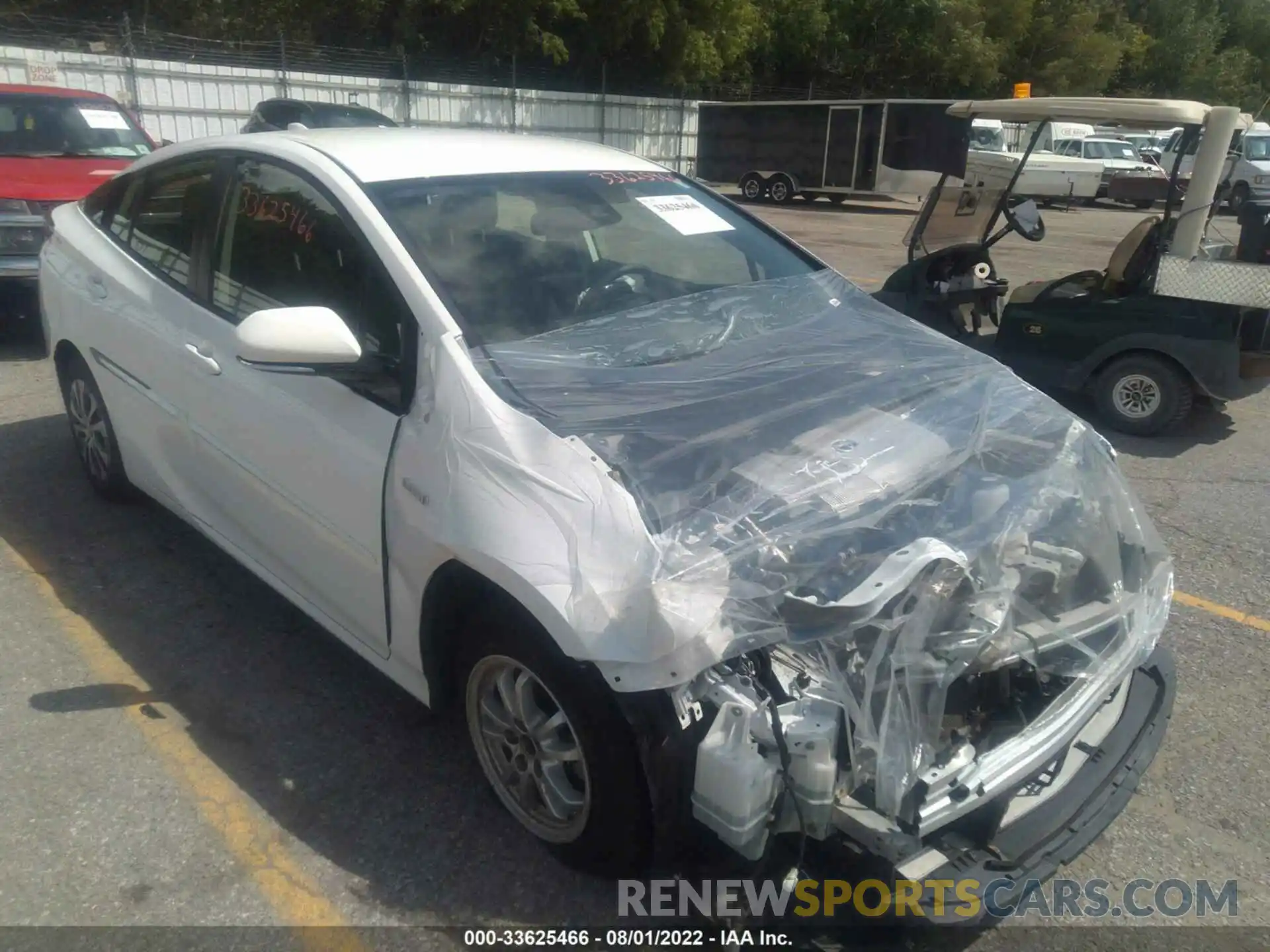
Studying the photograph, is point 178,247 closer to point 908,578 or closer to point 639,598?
point 639,598

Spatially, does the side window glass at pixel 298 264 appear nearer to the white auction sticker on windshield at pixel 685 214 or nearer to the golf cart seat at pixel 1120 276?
the white auction sticker on windshield at pixel 685 214

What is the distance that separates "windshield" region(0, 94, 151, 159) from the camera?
8.09 m

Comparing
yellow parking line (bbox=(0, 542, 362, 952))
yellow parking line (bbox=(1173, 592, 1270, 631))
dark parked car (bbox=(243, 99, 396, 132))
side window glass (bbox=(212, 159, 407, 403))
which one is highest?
side window glass (bbox=(212, 159, 407, 403))

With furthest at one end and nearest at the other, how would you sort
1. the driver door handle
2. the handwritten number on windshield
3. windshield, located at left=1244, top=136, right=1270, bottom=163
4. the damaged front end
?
windshield, located at left=1244, top=136, right=1270, bottom=163
the driver door handle
the handwritten number on windshield
the damaged front end

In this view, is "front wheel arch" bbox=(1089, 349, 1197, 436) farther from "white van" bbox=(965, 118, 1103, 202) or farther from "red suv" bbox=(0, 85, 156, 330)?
"white van" bbox=(965, 118, 1103, 202)

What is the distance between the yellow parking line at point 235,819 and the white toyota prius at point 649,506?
522mm

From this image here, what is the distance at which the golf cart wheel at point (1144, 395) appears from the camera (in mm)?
6148

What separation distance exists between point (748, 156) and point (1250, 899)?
22.3 m

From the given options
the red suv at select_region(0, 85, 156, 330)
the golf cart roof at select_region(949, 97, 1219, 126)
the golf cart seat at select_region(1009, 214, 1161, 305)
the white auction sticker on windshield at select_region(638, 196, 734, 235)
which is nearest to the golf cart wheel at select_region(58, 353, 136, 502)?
the white auction sticker on windshield at select_region(638, 196, 734, 235)

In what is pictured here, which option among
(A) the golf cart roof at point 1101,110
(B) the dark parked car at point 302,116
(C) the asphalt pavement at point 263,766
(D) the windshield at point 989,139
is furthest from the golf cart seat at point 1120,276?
(D) the windshield at point 989,139

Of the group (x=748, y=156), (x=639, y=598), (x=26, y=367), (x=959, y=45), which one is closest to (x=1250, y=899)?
(x=639, y=598)

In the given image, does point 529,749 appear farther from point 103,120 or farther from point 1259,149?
point 1259,149

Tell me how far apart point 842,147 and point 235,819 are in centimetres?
2146

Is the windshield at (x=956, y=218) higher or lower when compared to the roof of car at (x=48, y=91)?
lower
